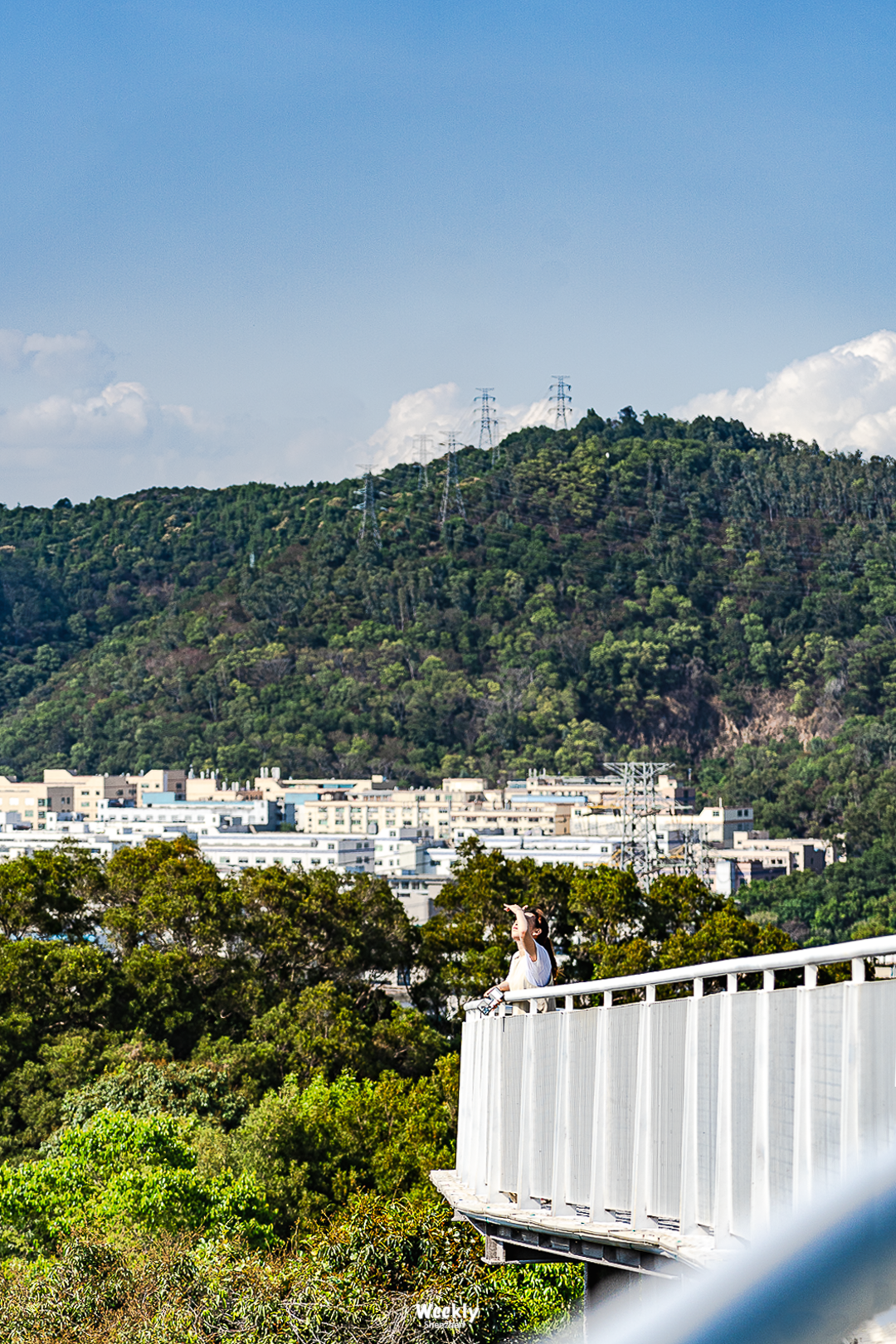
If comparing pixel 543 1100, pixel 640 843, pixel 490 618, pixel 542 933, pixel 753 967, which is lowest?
pixel 640 843

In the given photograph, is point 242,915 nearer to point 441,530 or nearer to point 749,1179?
point 749,1179

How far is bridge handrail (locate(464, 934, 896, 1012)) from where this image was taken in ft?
9.76

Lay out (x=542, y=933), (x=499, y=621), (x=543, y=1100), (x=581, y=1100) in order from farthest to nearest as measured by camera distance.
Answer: (x=499, y=621), (x=542, y=933), (x=543, y=1100), (x=581, y=1100)

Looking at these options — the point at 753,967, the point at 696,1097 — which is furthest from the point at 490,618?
the point at 753,967

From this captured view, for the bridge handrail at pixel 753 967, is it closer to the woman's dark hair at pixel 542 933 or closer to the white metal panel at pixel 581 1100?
the white metal panel at pixel 581 1100

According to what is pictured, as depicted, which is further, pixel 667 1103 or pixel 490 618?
pixel 490 618

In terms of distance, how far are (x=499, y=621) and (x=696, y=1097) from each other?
111304mm

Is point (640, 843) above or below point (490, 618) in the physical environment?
below

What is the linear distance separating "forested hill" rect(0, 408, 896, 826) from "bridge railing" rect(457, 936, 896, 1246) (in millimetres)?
83186

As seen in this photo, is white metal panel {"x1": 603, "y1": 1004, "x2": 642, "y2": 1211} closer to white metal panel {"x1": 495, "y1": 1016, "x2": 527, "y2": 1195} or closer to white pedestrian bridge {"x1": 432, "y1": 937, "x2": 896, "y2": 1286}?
white pedestrian bridge {"x1": 432, "y1": 937, "x2": 896, "y2": 1286}

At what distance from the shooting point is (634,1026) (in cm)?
460

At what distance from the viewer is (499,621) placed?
115 metres

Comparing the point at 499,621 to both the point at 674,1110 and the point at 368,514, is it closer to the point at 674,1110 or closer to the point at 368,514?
the point at 368,514

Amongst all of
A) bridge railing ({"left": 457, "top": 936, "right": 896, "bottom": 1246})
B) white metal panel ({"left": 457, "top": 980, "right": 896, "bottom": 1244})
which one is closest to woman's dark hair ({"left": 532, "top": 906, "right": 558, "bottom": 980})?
bridge railing ({"left": 457, "top": 936, "right": 896, "bottom": 1246})
